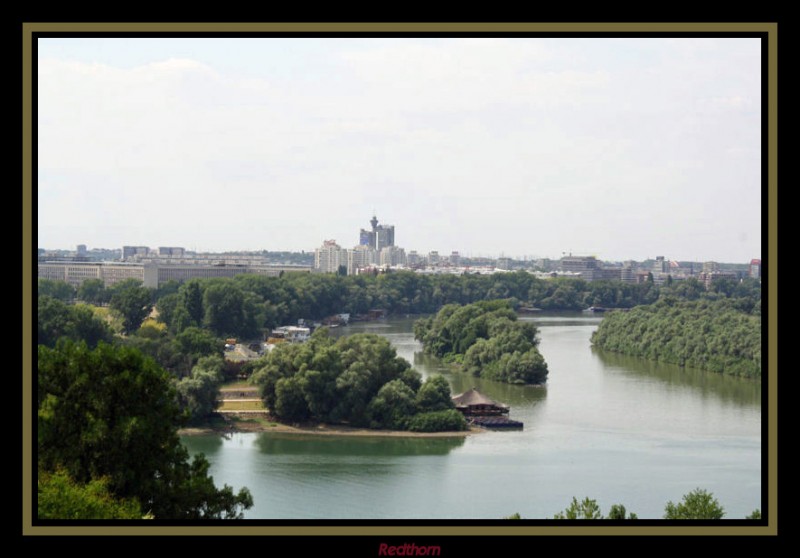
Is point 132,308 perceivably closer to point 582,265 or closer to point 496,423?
point 496,423

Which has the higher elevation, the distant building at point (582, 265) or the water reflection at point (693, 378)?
the distant building at point (582, 265)

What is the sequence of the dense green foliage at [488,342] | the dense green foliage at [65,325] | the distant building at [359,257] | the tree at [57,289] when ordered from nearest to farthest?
the dense green foliage at [65,325]
the dense green foliage at [488,342]
the tree at [57,289]
the distant building at [359,257]

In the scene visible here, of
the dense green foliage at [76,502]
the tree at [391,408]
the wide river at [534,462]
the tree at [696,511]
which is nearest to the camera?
the dense green foliage at [76,502]

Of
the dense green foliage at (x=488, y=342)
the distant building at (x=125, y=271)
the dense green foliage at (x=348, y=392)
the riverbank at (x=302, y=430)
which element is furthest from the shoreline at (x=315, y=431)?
the distant building at (x=125, y=271)

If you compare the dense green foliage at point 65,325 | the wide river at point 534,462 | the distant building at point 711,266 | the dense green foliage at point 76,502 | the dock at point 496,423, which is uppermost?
the distant building at point 711,266

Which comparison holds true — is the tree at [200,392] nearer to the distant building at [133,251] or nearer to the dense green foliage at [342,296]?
the dense green foliage at [342,296]

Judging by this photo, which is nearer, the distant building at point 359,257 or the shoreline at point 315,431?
the shoreline at point 315,431
